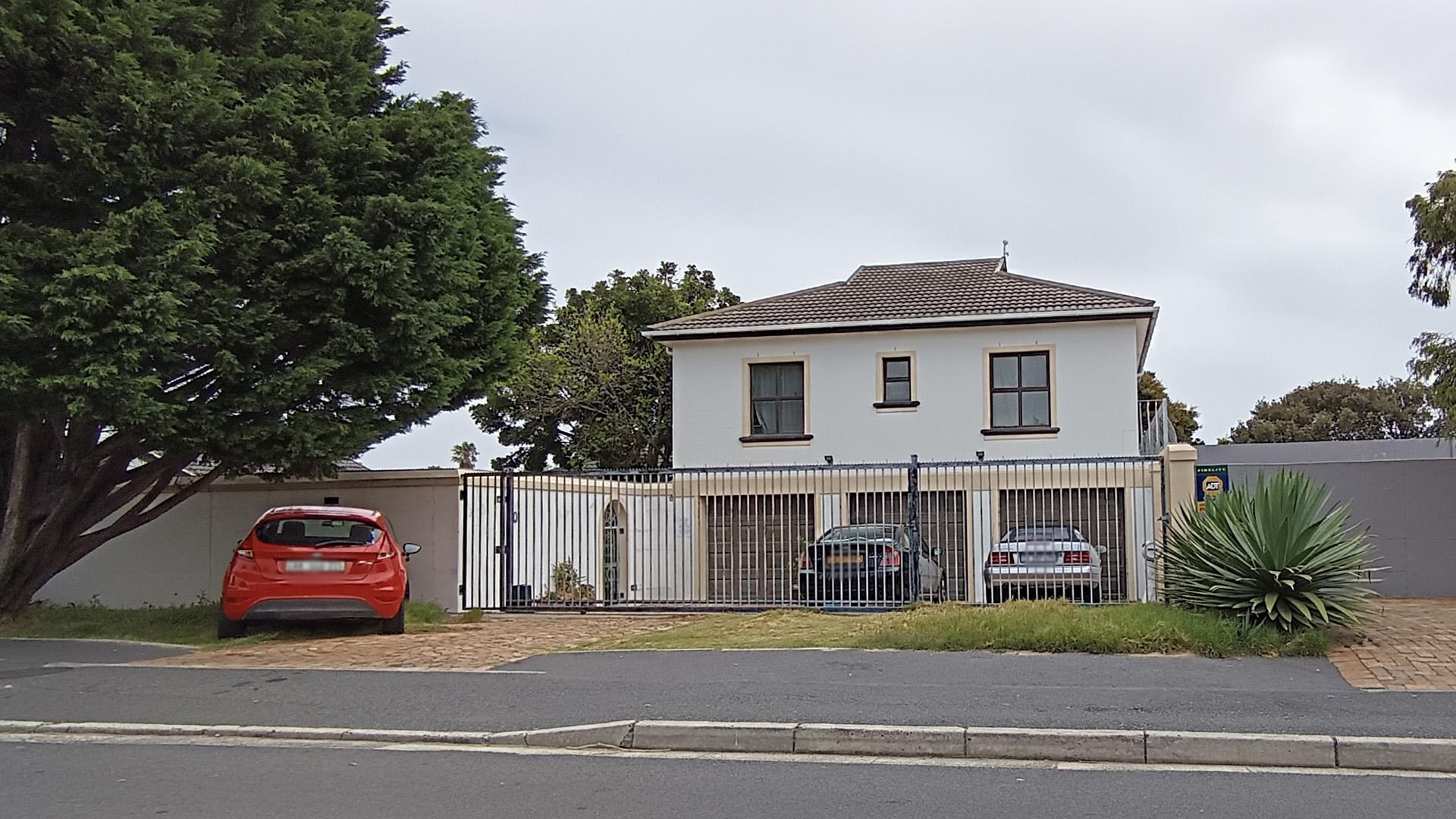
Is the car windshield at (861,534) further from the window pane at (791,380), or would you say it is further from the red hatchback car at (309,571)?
the window pane at (791,380)

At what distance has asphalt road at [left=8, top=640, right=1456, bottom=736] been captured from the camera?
854 centimetres

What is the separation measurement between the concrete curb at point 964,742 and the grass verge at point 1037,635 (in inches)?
138

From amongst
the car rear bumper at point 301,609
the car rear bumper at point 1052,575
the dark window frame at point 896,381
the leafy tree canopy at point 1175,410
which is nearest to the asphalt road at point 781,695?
the car rear bumper at point 301,609

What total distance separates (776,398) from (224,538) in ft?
39.8

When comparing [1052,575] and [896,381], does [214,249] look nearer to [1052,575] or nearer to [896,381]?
[1052,575]

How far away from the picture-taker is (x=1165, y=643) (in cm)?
1138

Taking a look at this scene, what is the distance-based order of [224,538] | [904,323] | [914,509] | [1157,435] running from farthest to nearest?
[1157,435] → [904,323] → [224,538] → [914,509]

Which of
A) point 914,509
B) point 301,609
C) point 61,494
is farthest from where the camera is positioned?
point 914,509

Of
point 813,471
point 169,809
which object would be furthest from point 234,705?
point 813,471

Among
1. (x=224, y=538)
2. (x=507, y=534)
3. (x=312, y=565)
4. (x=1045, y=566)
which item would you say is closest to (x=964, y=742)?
(x=312, y=565)

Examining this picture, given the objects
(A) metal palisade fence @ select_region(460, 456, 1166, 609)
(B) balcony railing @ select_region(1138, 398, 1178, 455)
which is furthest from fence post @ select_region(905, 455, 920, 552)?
(B) balcony railing @ select_region(1138, 398, 1178, 455)

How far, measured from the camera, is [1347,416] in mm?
55844

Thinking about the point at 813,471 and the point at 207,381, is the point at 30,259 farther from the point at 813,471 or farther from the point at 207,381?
the point at 813,471

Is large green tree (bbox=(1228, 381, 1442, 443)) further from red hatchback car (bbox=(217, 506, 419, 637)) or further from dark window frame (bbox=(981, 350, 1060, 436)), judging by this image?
red hatchback car (bbox=(217, 506, 419, 637))
